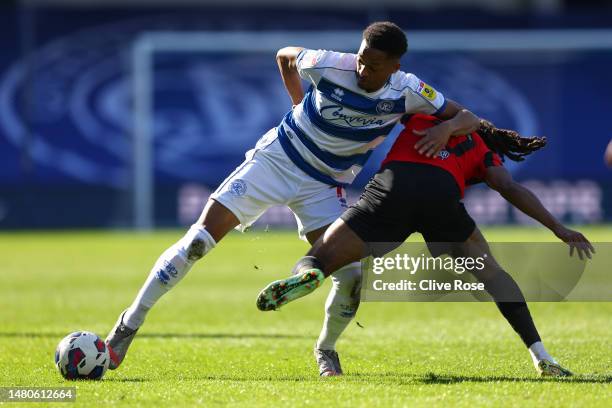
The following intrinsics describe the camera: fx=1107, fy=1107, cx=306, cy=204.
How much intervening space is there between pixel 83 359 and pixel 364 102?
2.36 m

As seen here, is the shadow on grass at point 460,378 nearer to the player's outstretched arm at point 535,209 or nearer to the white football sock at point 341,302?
the white football sock at point 341,302

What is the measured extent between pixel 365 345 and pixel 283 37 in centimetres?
1898

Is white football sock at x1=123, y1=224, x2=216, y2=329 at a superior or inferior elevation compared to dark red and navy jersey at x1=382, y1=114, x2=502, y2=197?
inferior

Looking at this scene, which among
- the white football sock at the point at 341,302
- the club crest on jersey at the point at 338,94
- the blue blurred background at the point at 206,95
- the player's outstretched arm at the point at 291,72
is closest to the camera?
the club crest on jersey at the point at 338,94

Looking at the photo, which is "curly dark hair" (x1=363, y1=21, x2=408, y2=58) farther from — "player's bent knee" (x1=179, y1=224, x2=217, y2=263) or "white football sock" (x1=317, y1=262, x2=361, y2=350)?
"player's bent knee" (x1=179, y1=224, x2=217, y2=263)

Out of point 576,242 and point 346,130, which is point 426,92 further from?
point 576,242

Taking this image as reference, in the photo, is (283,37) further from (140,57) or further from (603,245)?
(603,245)

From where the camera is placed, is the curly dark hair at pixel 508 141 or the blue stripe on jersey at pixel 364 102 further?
the curly dark hair at pixel 508 141

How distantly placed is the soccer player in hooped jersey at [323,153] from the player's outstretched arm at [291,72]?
1 cm

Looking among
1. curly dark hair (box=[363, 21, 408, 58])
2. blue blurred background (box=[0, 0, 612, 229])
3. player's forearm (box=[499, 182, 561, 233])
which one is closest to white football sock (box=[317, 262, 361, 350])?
player's forearm (box=[499, 182, 561, 233])

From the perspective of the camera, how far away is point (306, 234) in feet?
24.6

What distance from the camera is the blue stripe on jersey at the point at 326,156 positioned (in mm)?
7312

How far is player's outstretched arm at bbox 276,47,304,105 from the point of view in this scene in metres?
7.61

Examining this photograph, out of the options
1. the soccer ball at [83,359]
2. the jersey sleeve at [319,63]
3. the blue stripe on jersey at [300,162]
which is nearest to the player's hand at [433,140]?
the jersey sleeve at [319,63]
